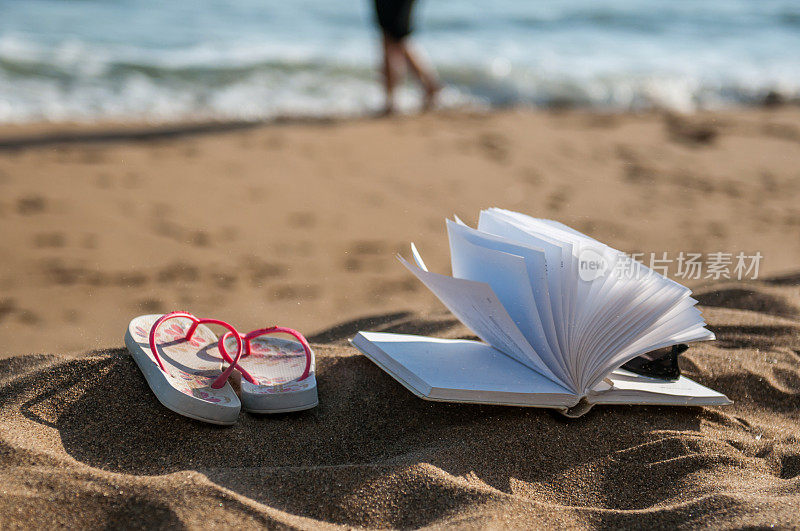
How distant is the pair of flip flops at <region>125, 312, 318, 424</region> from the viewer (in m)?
1.71

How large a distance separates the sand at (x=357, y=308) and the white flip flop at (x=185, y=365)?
0.21 ft

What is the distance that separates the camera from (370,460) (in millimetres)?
1718

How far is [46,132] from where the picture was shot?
16.0 ft

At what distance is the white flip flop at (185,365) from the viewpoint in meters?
1.70

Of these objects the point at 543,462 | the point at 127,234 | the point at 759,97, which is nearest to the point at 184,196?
the point at 127,234

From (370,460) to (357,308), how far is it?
4.31 ft

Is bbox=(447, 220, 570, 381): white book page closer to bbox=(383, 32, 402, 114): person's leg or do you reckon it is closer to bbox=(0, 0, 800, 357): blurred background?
bbox=(0, 0, 800, 357): blurred background

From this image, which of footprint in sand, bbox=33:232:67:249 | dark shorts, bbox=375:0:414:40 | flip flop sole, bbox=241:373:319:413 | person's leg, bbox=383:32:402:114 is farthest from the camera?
person's leg, bbox=383:32:402:114

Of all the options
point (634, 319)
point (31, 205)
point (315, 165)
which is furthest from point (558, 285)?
point (315, 165)

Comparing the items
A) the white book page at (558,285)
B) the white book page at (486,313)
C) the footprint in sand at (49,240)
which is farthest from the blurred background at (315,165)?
the white book page at (558,285)

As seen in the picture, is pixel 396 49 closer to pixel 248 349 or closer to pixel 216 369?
pixel 248 349

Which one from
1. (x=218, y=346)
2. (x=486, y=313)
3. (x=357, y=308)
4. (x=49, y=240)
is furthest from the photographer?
(x=49, y=240)

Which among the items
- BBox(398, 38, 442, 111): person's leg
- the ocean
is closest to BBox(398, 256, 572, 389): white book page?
the ocean

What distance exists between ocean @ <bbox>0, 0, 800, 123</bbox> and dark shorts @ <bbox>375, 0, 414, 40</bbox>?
31.5 inches
